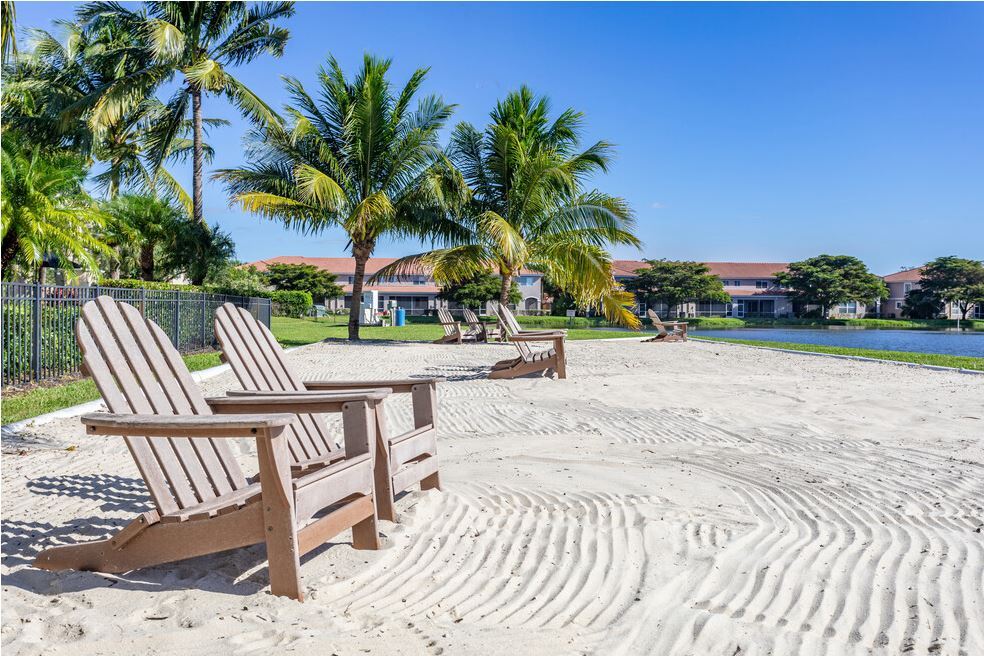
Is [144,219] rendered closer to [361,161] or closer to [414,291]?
[361,161]

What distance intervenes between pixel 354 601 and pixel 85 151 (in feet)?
88.3

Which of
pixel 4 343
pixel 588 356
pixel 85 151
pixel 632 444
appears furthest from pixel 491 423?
pixel 85 151

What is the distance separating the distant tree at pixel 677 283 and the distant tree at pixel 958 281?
19.9 meters

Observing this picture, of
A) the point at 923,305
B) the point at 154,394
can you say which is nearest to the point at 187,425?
the point at 154,394

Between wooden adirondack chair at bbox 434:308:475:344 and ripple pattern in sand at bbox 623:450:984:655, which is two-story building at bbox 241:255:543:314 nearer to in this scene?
wooden adirondack chair at bbox 434:308:475:344

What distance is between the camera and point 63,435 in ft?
20.2

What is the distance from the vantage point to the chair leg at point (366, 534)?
126 inches

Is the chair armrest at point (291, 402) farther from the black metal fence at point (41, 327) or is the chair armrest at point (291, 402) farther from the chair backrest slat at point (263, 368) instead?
the black metal fence at point (41, 327)

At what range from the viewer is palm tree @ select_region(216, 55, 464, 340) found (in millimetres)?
20312

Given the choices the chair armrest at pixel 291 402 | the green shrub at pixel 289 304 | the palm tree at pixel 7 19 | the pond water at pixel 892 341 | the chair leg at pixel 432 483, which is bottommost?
the pond water at pixel 892 341

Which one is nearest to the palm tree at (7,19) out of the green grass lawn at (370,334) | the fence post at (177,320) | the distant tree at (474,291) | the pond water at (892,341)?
the fence post at (177,320)

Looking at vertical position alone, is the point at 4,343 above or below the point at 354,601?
above

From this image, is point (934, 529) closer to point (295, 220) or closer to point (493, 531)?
point (493, 531)

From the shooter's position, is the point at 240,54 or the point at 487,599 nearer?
the point at 487,599
